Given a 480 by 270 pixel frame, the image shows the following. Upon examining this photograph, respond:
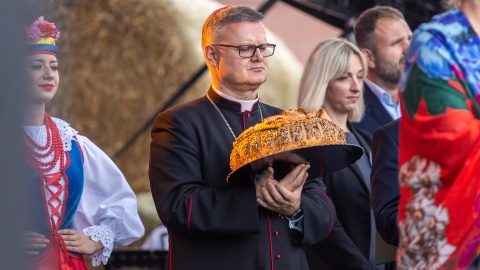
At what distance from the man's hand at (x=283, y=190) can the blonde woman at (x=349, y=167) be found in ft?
2.93

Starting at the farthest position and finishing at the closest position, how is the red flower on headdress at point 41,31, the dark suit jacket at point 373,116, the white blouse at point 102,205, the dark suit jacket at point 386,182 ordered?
the dark suit jacket at point 373,116 < the white blouse at point 102,205 < the red flower on headdress at point 41,31 < the dark suit jacket at point 386,182

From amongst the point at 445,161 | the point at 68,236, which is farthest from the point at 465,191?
the point at 68,236

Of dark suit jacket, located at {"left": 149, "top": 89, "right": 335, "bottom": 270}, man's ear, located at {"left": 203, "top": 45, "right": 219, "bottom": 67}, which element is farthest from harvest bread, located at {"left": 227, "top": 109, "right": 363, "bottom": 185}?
man's ear, located at {"left": 203, "top": 45, "right": 219, "bottom": 67}

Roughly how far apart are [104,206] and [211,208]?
0.67 meters

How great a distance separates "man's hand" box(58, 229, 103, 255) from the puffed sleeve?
0.06 metres

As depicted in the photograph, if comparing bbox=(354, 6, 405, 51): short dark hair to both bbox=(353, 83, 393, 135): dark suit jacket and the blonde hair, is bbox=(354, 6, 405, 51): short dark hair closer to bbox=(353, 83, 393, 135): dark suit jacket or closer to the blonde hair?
bbox=(353, 83, 393, 135): dark suit jacket

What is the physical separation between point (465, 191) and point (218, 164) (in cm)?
130

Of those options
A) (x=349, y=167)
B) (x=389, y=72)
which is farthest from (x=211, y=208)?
(x=389, y=72)

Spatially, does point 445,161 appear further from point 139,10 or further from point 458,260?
point 139,10

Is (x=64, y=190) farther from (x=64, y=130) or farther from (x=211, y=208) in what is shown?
(x=211, y=208)

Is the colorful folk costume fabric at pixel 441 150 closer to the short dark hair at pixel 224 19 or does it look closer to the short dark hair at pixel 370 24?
the short dark hair at pixel 224 19

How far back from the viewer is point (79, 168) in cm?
347

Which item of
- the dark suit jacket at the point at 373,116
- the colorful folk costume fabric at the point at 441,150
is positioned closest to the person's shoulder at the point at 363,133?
the dark suit jacket at the point at 373,116

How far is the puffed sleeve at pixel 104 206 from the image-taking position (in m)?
3.56
